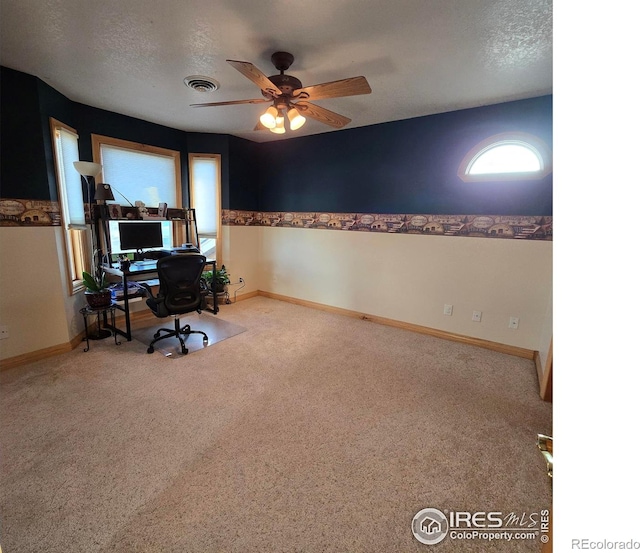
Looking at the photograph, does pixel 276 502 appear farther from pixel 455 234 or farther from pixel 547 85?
pixel 547 85

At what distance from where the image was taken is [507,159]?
306 centimetres

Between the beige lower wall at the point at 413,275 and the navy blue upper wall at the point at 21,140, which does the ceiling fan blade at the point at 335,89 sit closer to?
the beige lower wall at the point at 413,275

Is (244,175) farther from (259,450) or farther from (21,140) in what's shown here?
(259,450)

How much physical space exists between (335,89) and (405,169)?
1.84 m

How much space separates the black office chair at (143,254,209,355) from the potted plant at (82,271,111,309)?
40 centimetres

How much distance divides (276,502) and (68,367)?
2.28m

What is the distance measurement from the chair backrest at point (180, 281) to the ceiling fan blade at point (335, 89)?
1714 millimetres

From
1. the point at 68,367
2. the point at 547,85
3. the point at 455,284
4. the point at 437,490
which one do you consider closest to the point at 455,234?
the point at 455,284

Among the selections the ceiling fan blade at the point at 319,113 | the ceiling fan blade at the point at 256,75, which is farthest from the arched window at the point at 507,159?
the ceiling fan blade at the point at 256,75

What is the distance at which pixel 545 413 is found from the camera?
2203 mm

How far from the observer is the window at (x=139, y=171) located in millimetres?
3439
